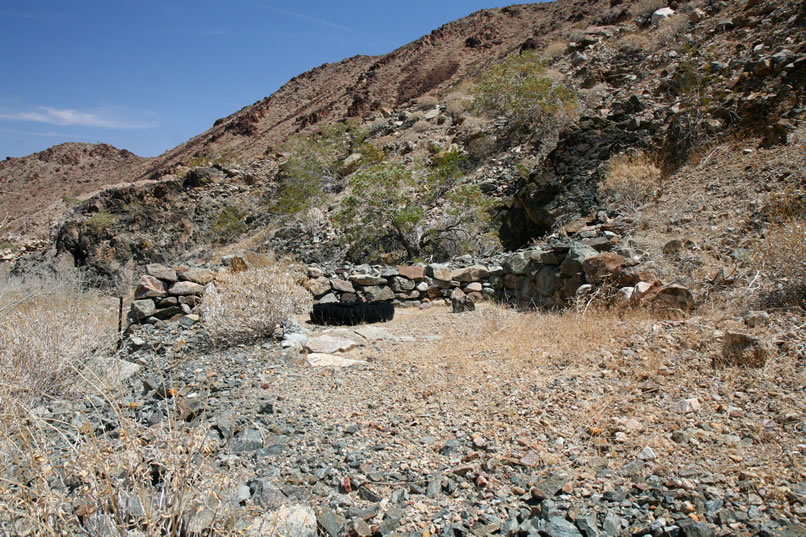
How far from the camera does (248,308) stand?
5078mm

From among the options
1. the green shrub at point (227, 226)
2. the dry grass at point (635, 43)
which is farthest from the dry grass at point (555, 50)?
the green shrub at point (227, 226)

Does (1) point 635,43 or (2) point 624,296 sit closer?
(2) point 624,296

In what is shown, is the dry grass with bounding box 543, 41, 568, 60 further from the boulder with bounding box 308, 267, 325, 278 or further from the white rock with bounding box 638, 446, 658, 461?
the white rock with bounding box 638, 446, 658, 461

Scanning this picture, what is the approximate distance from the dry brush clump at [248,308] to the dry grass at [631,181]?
219 inches

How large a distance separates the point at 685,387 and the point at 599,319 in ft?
5.30

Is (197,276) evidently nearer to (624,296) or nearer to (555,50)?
(624,296)

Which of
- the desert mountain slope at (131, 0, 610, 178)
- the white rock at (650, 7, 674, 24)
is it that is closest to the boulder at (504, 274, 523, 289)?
the white rock at (650, 7, 674, 24)

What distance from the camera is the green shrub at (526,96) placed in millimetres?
13484

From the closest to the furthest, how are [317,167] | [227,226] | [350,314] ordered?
[350,314] → [227,226] → [317,167]

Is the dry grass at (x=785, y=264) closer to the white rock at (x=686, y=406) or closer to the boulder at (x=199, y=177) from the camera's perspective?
the white rock at (x=686, y=406)

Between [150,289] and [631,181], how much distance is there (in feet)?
24.6

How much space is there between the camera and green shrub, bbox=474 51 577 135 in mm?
13484

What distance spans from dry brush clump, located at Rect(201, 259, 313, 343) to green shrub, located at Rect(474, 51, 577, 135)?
1035 centimetres

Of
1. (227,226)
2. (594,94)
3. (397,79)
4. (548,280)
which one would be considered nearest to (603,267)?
(548,280)
